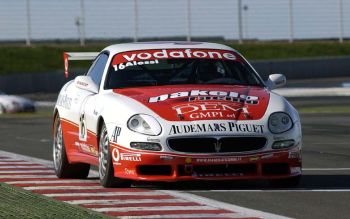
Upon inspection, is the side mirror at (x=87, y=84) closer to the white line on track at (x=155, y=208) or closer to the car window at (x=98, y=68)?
the car window at (x=98, y=68)

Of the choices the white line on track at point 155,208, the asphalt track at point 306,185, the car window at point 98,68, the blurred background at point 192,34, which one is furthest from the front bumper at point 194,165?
the blurred background at point 192,34

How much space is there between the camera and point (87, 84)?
1183 cm

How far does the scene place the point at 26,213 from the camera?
29.2 feet

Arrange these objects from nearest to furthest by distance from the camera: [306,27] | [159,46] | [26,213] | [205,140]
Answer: [26,213] < [205,140] < [159,46] < [306,27]

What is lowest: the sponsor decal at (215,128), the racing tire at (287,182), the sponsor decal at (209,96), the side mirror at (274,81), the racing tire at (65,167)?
the racing tire at (65,167)

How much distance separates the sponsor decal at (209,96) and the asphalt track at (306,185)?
77cm

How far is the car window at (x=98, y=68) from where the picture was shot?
475 inches

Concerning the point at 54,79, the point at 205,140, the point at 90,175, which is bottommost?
the point at 54,79

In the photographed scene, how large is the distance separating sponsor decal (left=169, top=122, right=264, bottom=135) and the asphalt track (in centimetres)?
52

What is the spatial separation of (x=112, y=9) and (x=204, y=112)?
127 ft

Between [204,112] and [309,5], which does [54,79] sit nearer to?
[309,5]

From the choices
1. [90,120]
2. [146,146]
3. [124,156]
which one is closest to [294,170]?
[146,146]

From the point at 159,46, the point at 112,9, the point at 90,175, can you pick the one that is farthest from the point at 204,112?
the point at 112,9

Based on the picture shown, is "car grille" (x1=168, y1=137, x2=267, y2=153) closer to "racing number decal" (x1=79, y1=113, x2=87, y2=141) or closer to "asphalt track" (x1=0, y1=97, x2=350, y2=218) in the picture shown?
"asphalt track" (x1=0, y1=97, x2=350, y2=218)
